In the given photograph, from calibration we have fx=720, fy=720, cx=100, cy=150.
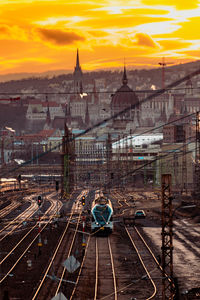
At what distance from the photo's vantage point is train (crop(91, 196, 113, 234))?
36156 millimetres

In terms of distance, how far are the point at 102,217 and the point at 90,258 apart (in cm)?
702

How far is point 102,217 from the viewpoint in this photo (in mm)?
36188

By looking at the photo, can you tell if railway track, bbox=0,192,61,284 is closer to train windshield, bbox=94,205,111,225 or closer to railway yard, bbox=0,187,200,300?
railway yard, bbox=0,187,200,300

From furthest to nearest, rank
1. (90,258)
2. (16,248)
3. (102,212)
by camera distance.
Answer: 1. (102,212)
2. (16,248)
3. (90,258)

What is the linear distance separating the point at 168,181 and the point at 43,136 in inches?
7105

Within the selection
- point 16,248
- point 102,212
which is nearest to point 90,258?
point 16,248

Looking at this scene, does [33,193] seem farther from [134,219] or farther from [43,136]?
[43,136]

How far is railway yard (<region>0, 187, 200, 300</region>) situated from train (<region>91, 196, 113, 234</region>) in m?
0.27

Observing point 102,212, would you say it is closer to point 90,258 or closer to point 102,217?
point 102,217

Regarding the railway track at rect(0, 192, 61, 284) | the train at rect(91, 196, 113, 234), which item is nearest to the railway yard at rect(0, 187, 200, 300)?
the railway track at rect(0, 192, 61, 284)

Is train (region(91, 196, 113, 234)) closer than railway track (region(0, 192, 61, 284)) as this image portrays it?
No

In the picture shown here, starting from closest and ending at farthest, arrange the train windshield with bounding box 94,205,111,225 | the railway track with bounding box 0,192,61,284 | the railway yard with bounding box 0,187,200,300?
1. the railway yard with bounding box 0,187,200,300
2. the railway track with bounding box 0,192,61,284
3. the train windshield with bounding box 94,205,111,225

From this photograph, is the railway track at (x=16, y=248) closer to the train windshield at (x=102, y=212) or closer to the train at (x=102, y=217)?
the train at (x=102, y=217)

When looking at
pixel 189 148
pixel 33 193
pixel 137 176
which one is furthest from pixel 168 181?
pixel 137 176
